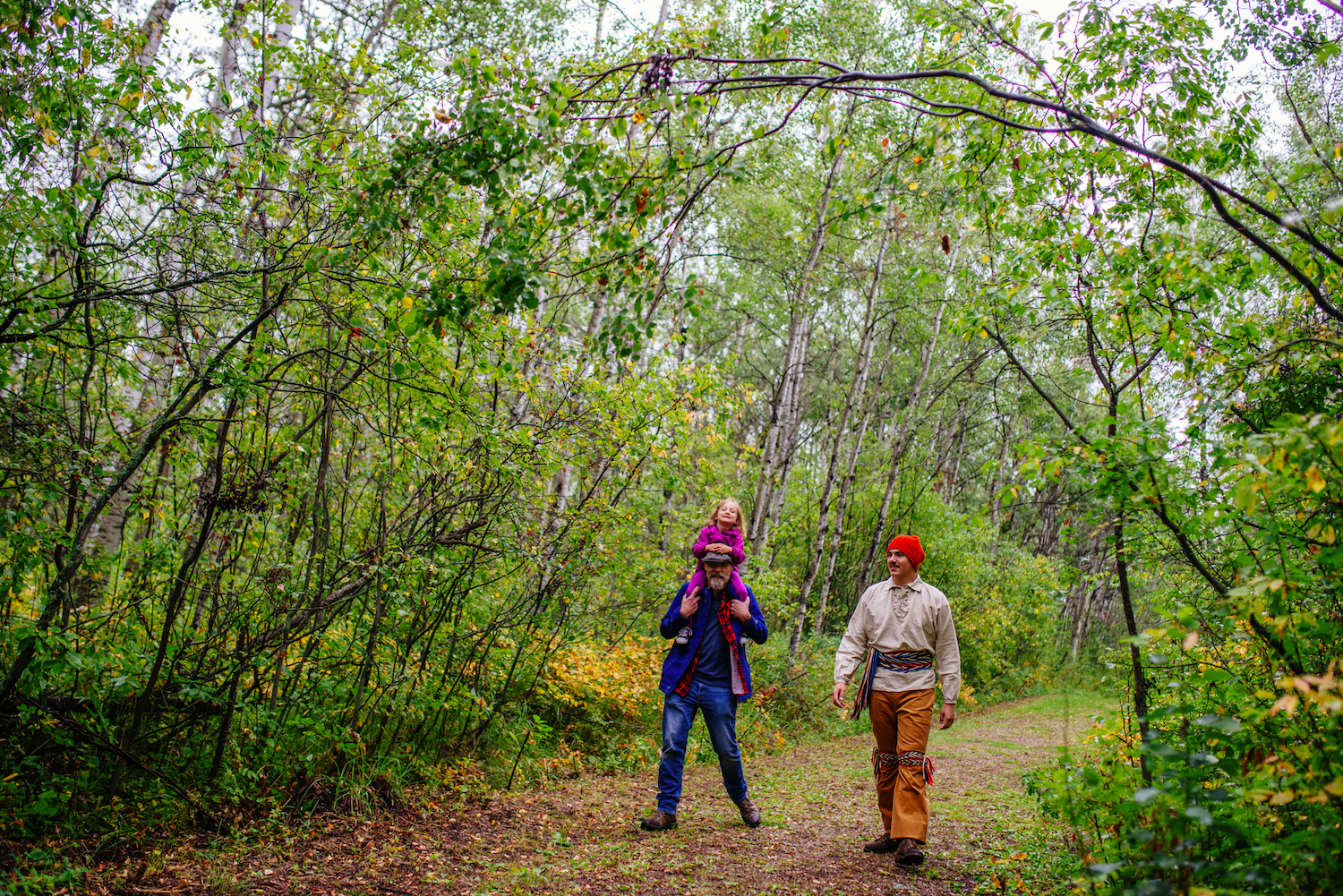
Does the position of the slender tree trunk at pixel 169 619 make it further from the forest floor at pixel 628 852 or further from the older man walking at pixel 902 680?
the older man walking at pixel 902 680

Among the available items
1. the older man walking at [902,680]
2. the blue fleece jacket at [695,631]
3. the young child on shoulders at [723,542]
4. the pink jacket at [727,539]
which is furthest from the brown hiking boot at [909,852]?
the pink jacket at [727,539]

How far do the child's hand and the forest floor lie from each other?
1311 millimetres

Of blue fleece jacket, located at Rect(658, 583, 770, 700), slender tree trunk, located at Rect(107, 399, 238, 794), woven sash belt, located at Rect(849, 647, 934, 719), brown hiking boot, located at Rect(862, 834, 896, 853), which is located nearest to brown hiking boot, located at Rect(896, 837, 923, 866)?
brown hiking boot, located at Rect(862, 834, 896, 853)

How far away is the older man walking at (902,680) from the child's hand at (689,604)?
94 cm

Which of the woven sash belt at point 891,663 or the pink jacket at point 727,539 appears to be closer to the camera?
the woven sash belt at point 891,663

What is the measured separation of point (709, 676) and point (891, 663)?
Result: 1111mm

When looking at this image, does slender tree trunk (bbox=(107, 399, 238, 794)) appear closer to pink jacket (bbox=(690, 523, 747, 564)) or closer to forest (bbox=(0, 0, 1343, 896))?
forest (bbox=(0, 0, 1343, 896))

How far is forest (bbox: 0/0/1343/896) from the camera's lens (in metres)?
2.81

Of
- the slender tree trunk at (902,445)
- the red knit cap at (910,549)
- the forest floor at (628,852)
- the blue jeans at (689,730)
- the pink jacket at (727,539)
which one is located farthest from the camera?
the slender tree trunk at (902,445)

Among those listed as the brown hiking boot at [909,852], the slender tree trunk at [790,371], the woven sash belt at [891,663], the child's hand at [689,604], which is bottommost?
the brown hiking boot at [909,852]

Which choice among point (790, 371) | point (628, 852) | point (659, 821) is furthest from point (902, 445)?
point (628, 852)

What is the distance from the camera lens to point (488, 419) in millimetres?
4719

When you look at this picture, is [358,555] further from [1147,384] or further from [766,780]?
[1147,384]

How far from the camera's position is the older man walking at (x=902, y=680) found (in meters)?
4.07
